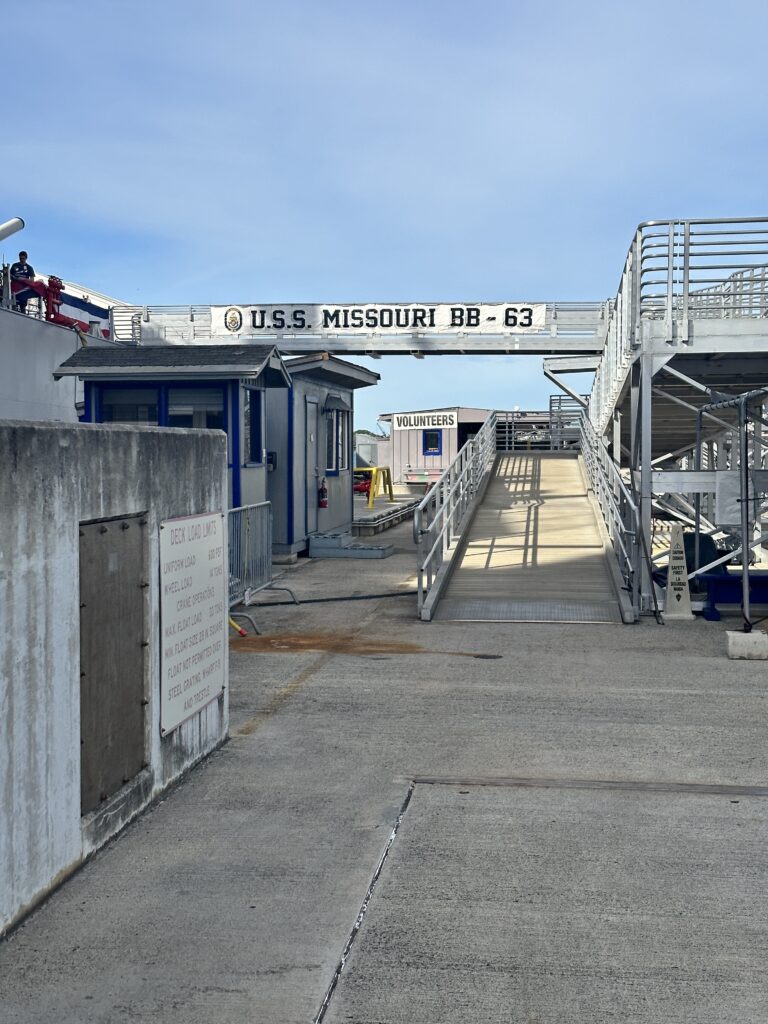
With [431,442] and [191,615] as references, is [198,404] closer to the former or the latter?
[191,615]

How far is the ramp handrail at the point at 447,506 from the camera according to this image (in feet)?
44.1

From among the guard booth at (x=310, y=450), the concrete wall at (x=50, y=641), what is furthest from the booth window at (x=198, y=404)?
the concrete wall at (x=50, y=641)

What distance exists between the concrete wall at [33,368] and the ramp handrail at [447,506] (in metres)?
7.47

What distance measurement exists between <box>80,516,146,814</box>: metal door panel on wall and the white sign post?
28.3 ft

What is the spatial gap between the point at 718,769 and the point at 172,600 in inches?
146

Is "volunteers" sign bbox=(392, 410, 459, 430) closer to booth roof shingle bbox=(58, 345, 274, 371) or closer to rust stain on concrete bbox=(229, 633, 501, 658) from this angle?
booth roof shingle bbox=(58, 345, 274, 371)

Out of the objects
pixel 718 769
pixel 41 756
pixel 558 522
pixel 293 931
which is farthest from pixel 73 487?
pixel 558 522

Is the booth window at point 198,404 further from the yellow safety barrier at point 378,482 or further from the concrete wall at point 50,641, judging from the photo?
the yellow safety barrier at point 378,482

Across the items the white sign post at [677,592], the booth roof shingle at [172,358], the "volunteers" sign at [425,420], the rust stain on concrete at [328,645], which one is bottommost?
the rust stain on concrete at [328,645]

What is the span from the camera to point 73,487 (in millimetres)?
5379

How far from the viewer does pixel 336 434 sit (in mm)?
23609

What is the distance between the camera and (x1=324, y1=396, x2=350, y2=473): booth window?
22.9 meters

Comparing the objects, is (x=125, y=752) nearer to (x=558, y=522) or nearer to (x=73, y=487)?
(x=73, y=487)

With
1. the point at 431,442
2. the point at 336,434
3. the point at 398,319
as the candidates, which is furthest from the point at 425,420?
the point at 336,434
